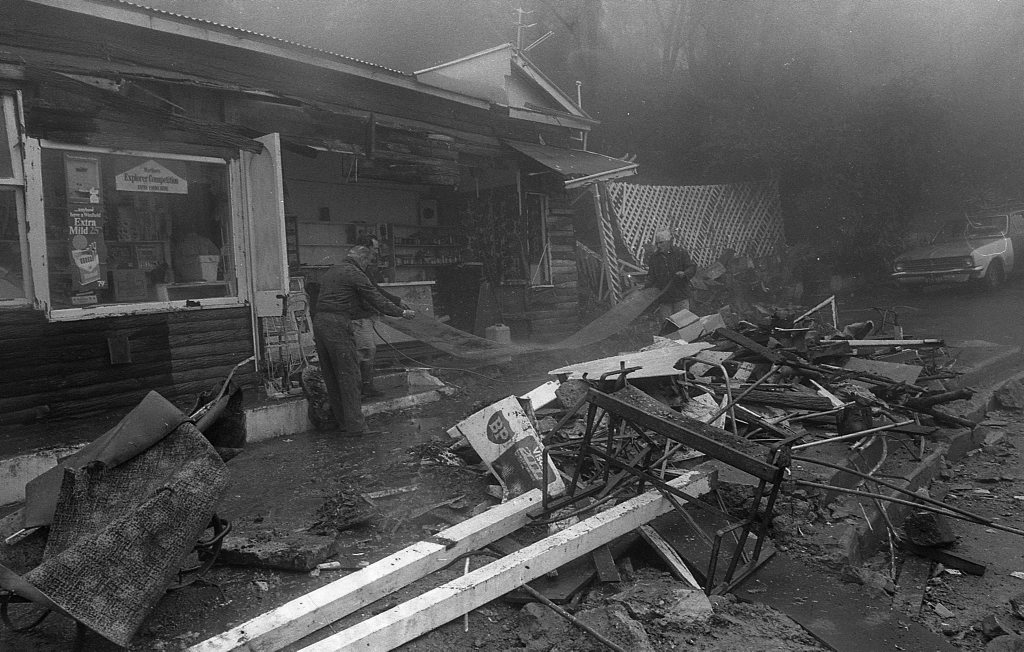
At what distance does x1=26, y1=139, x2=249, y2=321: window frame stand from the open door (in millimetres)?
107

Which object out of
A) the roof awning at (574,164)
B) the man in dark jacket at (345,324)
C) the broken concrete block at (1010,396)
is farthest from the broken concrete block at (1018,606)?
the roof awning at (574,164)

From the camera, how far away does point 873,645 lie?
126 inches

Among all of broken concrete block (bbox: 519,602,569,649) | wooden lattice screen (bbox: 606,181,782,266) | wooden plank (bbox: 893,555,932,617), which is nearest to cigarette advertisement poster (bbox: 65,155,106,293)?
broken concrete block (bbox: 519,602,569,649)

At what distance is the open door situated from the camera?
674 cm

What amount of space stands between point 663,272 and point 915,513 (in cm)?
583

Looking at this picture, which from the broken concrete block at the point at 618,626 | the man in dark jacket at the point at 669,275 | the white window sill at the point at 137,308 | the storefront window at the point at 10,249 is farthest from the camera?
the man in dark jacket at the point at 669,275

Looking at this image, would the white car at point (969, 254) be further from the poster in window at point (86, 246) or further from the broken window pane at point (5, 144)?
the broken window pane at point (5, 144)

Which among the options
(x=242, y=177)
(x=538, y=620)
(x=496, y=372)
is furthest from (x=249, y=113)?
(x=538, y=620)

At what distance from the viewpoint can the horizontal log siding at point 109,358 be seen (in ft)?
17.8

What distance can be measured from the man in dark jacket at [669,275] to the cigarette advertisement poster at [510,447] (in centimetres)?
560

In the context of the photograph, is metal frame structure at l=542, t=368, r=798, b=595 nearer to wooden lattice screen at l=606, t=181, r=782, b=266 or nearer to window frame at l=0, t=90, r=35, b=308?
window frame at l=0, t=90, r=35, b=308

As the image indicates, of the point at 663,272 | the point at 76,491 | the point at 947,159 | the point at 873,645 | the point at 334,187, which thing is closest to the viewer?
the point at 76,491

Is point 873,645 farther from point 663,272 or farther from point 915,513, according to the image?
point 663,272

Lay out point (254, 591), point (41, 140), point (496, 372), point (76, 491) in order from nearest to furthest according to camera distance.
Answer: point (76, 491) < point (254, 591) < point (41, 140) < point (496, 372)
